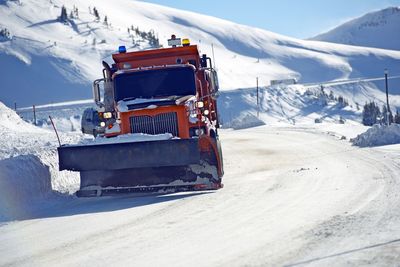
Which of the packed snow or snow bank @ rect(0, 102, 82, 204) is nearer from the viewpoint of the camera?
the packed snow

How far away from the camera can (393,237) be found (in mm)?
6172

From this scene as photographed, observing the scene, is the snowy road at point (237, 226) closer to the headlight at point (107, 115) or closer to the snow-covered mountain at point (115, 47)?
the headlight at point (107, 115)

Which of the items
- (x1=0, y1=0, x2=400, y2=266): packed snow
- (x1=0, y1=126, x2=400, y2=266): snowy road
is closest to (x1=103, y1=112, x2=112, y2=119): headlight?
(x1=0, y1=0, x2=400, y2=266): packed snow

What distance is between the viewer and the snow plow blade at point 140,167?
33.1ft

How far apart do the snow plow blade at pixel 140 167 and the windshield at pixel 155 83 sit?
2131 mm

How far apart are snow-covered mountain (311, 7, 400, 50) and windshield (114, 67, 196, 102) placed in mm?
121025

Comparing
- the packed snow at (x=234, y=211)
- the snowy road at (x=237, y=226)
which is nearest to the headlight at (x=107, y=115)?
the packed snow at (x=234, y=211)

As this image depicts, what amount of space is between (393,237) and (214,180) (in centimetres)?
448

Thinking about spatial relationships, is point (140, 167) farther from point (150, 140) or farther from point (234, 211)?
point (234, 211)

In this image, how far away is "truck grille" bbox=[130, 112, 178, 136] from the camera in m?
10.9

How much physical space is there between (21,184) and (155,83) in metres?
3.41

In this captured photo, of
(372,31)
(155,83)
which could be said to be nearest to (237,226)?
(155,83)

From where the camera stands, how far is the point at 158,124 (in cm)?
1097

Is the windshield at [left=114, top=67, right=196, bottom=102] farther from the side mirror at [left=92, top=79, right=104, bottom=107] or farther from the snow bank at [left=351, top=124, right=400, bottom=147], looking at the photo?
the snow bank at [left=351, top=124, right=400, bottom=147]
